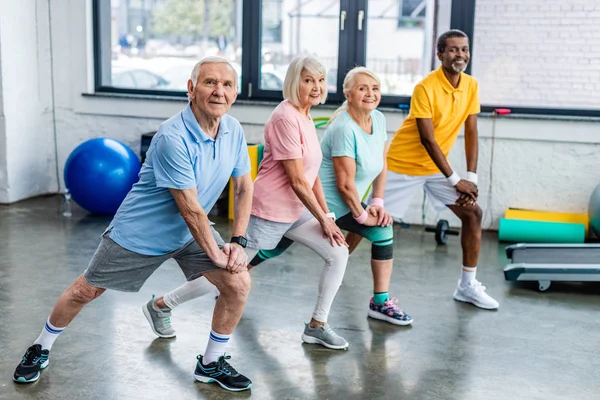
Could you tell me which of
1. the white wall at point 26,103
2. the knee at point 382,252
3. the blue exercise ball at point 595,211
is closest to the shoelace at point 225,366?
the knee at point 382,252

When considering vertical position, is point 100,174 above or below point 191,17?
below

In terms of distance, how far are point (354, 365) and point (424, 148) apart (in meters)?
1.47

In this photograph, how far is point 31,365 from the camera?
132 inches

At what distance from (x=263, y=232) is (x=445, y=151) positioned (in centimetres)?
146

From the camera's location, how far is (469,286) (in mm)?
4562

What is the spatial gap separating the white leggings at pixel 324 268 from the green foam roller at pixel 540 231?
8.71 feet

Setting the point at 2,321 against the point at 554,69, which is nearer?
the point at 2,321

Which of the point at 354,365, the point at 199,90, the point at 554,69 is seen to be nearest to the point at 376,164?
the point at 354,365

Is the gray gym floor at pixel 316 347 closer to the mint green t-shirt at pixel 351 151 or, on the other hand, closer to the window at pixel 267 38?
the mint green t-shirt at pixel 351 151

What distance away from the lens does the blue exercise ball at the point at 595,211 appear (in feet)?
18.6

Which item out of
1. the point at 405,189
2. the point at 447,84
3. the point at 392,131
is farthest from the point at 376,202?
the point at 392,131

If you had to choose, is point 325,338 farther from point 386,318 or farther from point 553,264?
point 553,264

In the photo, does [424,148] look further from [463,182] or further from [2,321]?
[2,321]

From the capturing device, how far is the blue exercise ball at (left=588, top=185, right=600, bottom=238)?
18.6 ft
